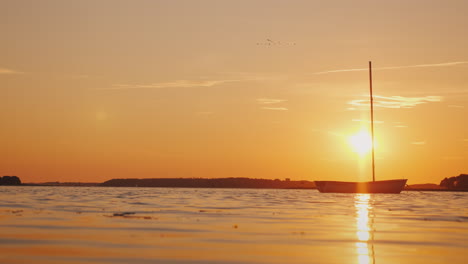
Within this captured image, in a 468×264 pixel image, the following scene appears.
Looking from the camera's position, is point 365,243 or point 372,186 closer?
point 365,243

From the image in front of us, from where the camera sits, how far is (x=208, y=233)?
2670 cm

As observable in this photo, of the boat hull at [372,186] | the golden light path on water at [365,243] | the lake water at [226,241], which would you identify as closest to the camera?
the golden light path on water at [365,243]

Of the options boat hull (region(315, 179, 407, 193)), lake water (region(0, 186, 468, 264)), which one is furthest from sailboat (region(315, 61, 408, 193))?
lake water (region(0, 186, 468, 264))

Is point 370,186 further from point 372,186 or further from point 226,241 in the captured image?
point 226,241

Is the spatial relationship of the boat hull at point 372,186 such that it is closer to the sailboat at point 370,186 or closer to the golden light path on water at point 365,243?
the sailboat at point 370,186

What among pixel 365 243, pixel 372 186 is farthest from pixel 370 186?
pixel 365 243

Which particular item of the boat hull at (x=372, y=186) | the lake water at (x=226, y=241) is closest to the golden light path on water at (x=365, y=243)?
the lake water at (x=226, y=241)

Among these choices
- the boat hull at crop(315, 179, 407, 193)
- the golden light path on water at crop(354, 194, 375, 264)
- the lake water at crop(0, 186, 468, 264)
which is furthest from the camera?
the boat hull at crop(315, 179, 407, 193)

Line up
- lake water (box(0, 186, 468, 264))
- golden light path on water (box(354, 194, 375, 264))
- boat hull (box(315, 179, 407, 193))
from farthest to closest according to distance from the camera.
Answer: boat hull (box(315, 179, 407, 193)) < lake water (box(0, 186, 468, 264)) < golden light path on water (box(354, 194, 375, 264))

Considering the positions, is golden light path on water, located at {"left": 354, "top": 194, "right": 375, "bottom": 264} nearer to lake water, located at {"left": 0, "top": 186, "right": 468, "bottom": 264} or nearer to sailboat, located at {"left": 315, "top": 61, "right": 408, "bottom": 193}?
lake water, located at {"left": 0, "top": 186, "right": 468, "bottom": 264}

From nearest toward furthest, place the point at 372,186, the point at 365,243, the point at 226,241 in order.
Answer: the point at 365,243
the point at 226,241
the point at 372,186

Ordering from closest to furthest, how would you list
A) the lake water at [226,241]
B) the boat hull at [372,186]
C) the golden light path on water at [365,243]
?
the golden light path on water at [365,243] < the lake water at [226,241] < the boat hull at [372,186]

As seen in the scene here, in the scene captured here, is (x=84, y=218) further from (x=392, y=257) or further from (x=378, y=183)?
(x=378, y=183)

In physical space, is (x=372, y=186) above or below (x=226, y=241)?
above
